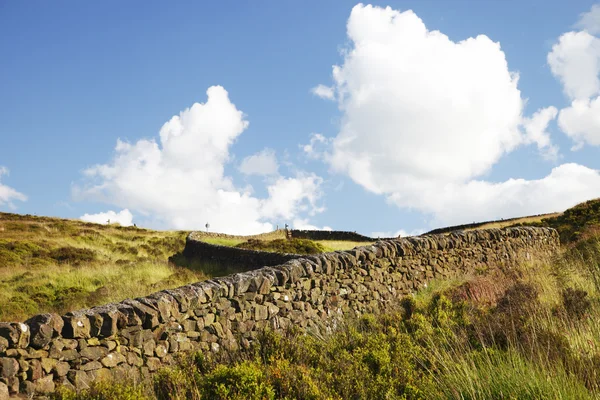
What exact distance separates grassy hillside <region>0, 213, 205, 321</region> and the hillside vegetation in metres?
10.1

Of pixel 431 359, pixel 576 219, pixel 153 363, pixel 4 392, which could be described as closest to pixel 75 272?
pixel 153 363

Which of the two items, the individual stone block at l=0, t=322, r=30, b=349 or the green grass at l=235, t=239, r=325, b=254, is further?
the green grass at l=235, t=239, r=325, b=254

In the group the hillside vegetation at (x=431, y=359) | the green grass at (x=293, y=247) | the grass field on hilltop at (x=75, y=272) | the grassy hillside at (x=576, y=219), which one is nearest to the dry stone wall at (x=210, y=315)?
the hillside vegetation at (x=431, y=359)

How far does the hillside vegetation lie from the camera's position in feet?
17.7

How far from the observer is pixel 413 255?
1304 centimetres

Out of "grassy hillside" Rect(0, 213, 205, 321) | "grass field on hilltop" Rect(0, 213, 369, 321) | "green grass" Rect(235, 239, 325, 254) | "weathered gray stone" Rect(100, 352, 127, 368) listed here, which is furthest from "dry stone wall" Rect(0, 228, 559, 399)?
"green grass" Rect(235, 239, 325, 254)

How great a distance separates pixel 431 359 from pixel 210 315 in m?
3.87

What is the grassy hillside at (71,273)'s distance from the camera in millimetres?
16609

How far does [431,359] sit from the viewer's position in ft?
22.3

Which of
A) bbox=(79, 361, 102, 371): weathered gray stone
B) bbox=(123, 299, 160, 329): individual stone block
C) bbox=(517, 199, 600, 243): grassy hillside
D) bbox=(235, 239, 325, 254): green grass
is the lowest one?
bbox=(79, 361, 102, 371): weathered gray stone

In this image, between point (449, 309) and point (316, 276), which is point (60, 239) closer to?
point (316, 276)

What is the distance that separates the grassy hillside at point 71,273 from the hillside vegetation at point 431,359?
1012cm

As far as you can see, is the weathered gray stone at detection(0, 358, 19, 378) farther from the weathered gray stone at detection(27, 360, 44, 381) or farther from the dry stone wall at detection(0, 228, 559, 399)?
the weathered gray stone at detection(27, 360, 44, 381)

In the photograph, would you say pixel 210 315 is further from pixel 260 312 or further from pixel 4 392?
pixel 4 392
